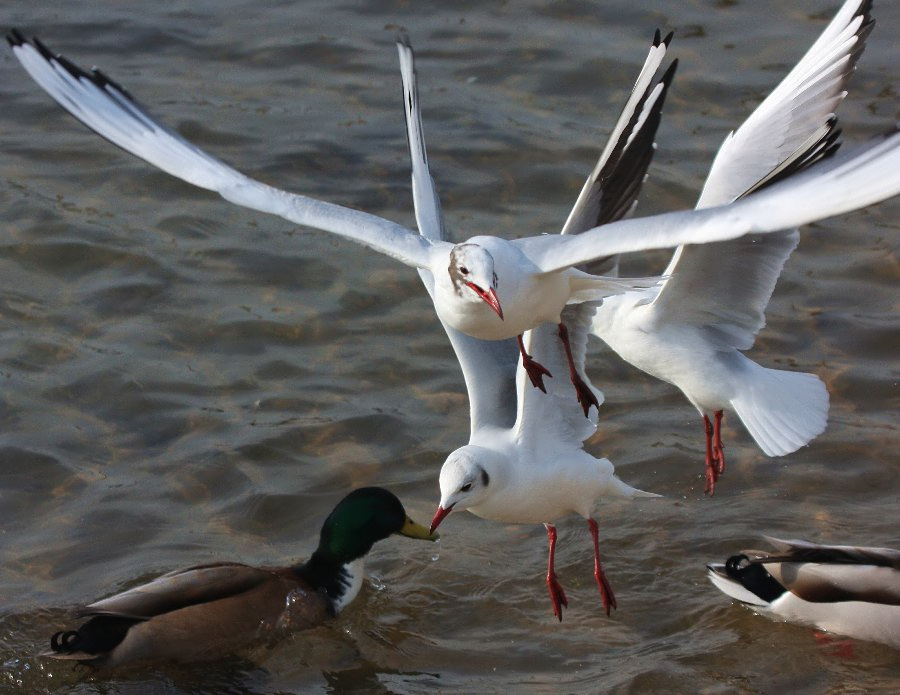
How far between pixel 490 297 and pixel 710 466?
7.79ft

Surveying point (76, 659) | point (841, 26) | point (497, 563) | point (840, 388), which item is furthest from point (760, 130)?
point (76, 659)

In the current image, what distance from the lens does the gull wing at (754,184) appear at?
22.4ft

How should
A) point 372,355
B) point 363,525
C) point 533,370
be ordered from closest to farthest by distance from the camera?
point 533,370
point 363,525
point 372,355

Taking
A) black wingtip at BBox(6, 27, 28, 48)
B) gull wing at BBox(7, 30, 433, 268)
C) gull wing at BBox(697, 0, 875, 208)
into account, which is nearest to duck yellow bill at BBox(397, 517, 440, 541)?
gull wing at BBox(7, 30, 433, 268)

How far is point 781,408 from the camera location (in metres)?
6.80

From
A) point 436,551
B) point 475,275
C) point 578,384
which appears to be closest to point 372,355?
point 436,551

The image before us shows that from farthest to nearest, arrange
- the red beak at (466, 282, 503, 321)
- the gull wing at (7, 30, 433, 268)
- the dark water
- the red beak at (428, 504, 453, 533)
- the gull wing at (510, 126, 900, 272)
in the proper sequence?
1. the dark water
2. the red beak at (428, 504, 453, 533)
3. the gull wing at (7, 30, 433, 268)
4. the red beak at (466, 282, 503, 321)
5. the gull wing at (510, 126, 900, 272)

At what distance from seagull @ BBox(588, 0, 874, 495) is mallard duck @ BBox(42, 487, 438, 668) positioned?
1476 mm

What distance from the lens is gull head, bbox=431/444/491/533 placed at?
6.04 metres

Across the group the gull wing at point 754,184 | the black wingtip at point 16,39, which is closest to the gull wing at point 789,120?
the gull wing at point 754,184

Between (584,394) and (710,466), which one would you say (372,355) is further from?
(584,394)

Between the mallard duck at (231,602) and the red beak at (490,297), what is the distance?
146cm

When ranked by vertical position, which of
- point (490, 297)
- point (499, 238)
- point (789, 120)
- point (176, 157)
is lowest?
point (490, 297)

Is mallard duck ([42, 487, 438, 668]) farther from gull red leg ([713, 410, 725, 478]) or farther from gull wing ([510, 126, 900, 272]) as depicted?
gull wing ([510, 126, 900, 272])
